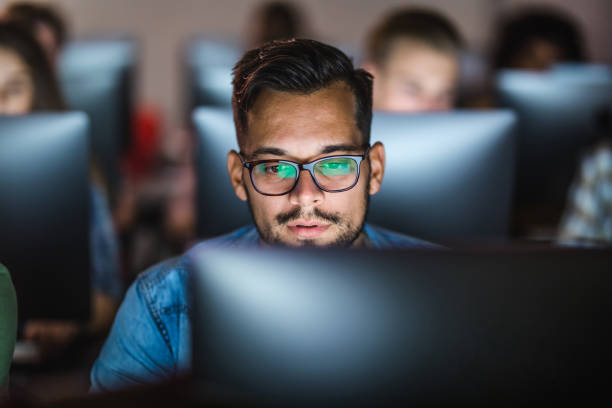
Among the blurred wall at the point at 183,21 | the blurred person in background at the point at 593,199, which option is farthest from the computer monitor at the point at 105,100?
the blurred wall at the point at 183,21

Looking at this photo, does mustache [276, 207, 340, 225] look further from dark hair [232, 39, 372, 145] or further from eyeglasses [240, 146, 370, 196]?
dark hair [232, 39, 372, 145]

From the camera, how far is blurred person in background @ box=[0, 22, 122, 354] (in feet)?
4.97

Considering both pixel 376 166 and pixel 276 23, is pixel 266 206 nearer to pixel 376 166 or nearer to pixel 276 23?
pixel 376 166

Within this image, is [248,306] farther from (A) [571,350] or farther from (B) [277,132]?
(B) [277,132]

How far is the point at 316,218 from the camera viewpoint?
2.80 feet

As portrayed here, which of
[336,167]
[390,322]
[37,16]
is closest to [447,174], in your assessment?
[336,167]

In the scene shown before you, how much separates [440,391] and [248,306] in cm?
16

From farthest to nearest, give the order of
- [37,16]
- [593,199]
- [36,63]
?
[37,16] → [36,63] → [593,199]

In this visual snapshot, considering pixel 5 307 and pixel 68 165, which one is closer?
pixel 5 307

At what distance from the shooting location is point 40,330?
1239mm

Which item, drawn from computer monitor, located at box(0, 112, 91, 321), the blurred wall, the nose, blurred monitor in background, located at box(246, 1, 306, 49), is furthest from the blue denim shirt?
the blurred wall

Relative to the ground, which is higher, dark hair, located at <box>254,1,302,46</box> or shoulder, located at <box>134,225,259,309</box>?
dark hair, located at <box>254,1,302,46</box>

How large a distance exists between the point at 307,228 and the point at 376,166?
16 cm

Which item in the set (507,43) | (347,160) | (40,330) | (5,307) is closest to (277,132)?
(347,160)
